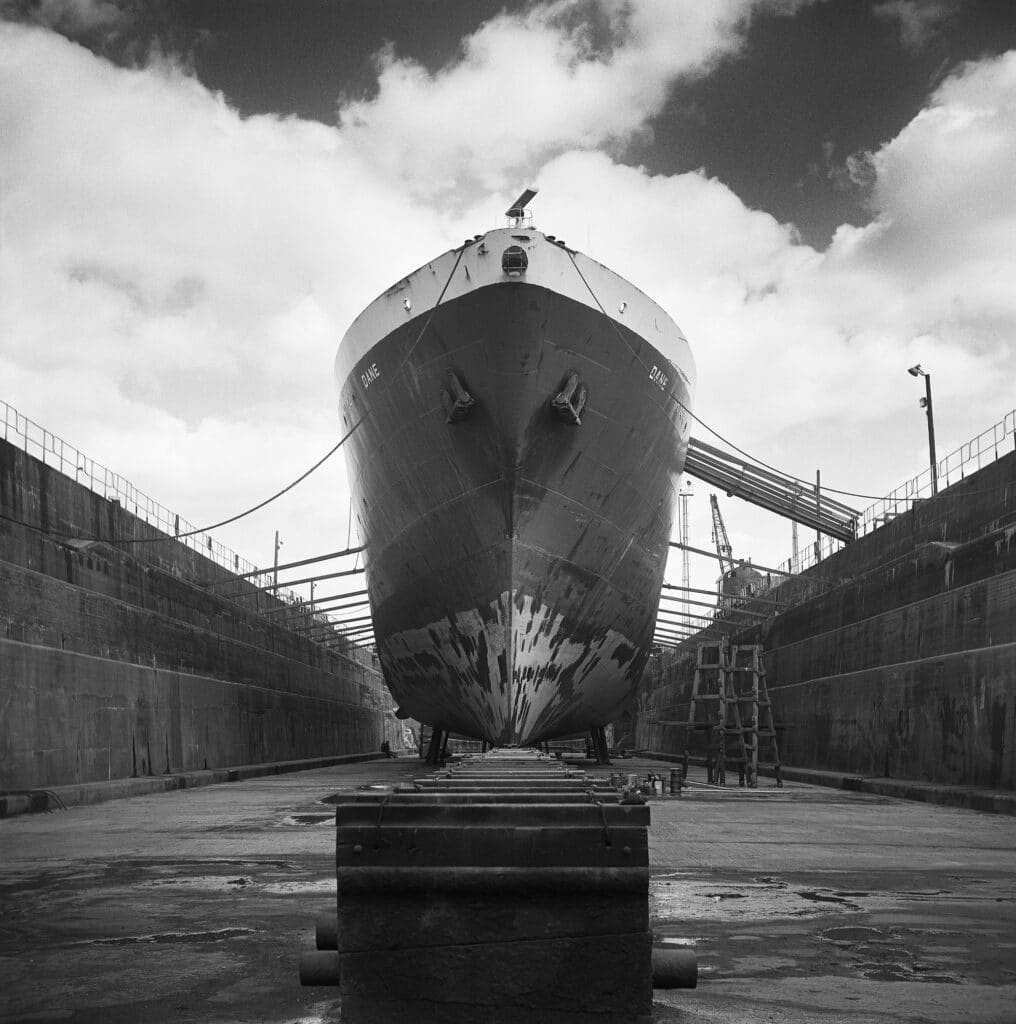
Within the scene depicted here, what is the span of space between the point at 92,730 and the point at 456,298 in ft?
25.8

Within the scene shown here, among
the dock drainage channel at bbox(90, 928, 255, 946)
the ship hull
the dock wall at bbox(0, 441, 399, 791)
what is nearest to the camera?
the dock drainage channel at bbox(90, 928, 255, 946)

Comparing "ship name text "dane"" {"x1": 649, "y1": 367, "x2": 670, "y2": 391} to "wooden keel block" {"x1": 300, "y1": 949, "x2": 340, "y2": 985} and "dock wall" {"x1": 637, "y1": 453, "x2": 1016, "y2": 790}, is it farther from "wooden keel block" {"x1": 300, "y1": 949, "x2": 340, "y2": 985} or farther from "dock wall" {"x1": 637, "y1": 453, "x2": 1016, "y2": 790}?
"wooden keel block" {"x1": 300, "y1": 949, "x2": 340, "y2": 985}

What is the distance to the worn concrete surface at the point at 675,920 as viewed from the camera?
10.3ft

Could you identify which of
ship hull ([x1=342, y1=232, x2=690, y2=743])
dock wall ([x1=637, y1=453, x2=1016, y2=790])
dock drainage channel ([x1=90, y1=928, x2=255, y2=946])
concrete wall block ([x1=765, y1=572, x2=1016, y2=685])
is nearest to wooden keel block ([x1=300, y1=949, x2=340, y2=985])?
dock drainage channel ([x1=90, y1=928, x2=255, y2=946])

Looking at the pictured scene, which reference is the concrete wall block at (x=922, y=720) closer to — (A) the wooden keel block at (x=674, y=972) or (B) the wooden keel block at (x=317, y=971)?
(A) the wooden keel block at (x=674, y=972)

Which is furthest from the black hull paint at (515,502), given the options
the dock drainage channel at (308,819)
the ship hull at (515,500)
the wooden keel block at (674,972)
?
the wooden keel block at (674,972)

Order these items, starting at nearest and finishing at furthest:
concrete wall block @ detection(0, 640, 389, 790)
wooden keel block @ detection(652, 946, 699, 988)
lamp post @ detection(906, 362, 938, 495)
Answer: wooden keel block @ detection(652, 946, 699, 988) → concrete wall block @ detection(0, 640, 389, 790) → lamp post @ detection(906, 362, 938, 495)

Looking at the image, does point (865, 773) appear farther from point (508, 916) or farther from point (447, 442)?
point (508, 916)

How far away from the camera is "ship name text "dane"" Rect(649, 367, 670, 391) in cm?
1555

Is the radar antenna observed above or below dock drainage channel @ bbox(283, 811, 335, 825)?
above

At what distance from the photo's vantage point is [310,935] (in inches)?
161

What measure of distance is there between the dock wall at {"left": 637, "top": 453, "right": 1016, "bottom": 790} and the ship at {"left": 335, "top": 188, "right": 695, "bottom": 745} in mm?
2488

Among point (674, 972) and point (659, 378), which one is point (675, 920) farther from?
point (659, 378)

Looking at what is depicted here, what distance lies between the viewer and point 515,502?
13398mm
